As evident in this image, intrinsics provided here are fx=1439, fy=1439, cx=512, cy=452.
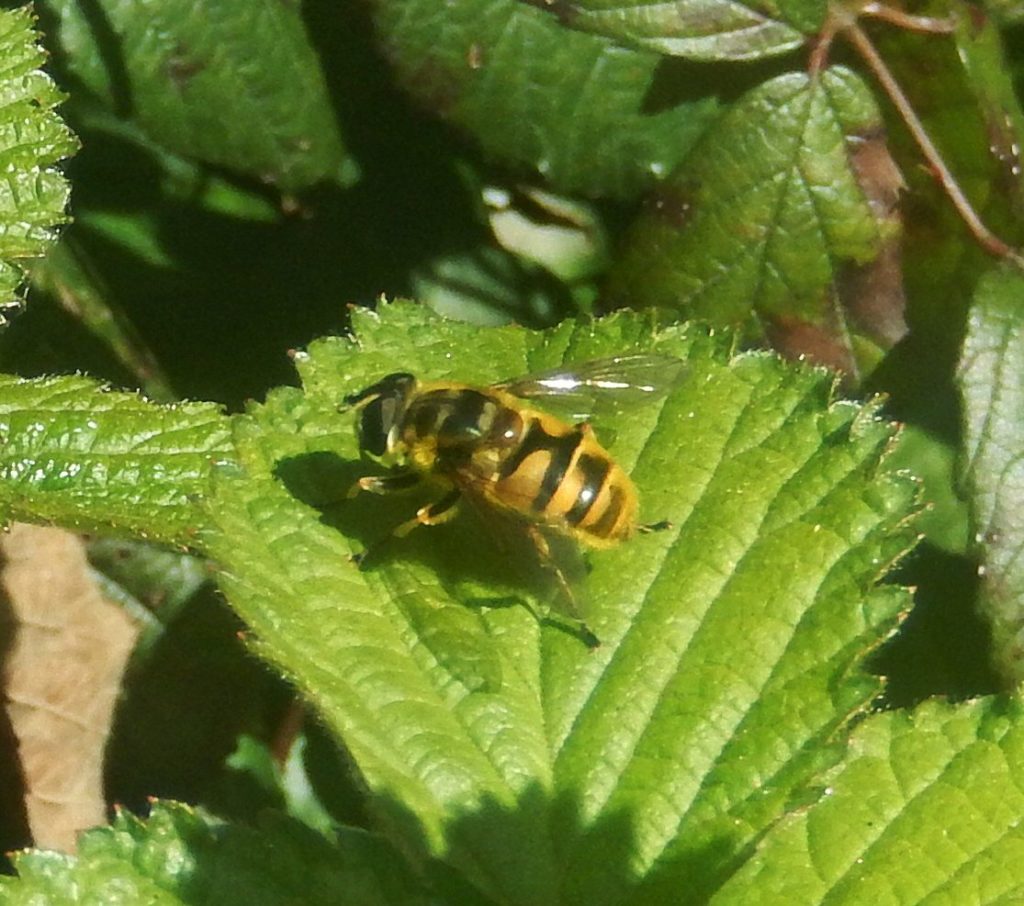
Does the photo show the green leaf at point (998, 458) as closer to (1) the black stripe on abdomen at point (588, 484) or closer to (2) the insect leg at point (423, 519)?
(1) the black stripe on abdomen at point (588, 484)

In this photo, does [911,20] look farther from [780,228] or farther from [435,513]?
A: [435,513]

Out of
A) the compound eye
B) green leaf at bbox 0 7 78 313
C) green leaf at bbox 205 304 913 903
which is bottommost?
green leaf at bbox 205 304 913 903

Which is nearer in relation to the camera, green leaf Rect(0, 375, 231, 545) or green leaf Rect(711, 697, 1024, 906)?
green leaf Rect(711, 697, 1024, 906)

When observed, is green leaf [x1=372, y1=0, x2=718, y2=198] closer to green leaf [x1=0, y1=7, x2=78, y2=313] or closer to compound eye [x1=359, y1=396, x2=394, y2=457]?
green leaf [x1=0, y1=7, x2=78, y2=313]

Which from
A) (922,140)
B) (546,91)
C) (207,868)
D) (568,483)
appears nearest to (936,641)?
(922,140)

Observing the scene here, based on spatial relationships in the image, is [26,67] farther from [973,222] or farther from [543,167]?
[973,222]

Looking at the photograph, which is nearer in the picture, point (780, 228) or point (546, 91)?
point (780, 228)

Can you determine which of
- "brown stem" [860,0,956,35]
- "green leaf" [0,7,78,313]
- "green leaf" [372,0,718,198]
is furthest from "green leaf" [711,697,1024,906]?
"green leaf" [0,7,78,313]
